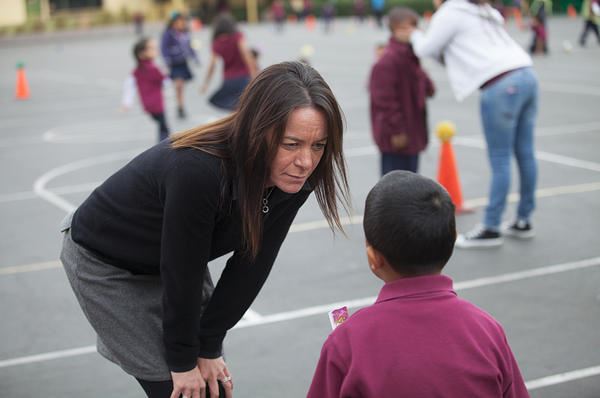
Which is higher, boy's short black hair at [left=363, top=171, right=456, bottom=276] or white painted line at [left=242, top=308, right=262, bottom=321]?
boy's short black hair at [left=363, top=171, right=456, bottom=276]

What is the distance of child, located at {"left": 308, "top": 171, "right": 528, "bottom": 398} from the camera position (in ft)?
7.16

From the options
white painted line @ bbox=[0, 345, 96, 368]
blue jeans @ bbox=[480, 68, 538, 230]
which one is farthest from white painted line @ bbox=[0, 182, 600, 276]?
white painted line @ bbox=[0, 345, 96, 368]

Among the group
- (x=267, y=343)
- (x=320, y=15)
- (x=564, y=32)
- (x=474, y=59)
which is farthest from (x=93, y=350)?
(x=320, y=15)

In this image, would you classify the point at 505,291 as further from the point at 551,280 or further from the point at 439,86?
the point at 439,86

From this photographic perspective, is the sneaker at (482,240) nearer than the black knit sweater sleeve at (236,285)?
No

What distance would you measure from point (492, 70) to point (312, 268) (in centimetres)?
206

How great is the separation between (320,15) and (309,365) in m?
58.8

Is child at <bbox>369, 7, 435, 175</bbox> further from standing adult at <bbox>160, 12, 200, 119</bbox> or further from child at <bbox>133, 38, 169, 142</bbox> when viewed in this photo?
standing adult at <bbox>160, 12, 200, 119</bbox>

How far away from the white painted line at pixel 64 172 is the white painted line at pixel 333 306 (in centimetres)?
405

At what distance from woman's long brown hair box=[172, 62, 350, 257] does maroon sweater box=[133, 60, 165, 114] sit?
31.6 feet

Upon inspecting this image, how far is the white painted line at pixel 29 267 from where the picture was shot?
6979 mm

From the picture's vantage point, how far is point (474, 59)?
652cm

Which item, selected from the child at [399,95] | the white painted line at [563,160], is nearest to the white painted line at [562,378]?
the child at [399,95]

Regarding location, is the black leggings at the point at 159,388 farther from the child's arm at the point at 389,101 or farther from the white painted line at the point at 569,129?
the white painted line at the point at 569,129
